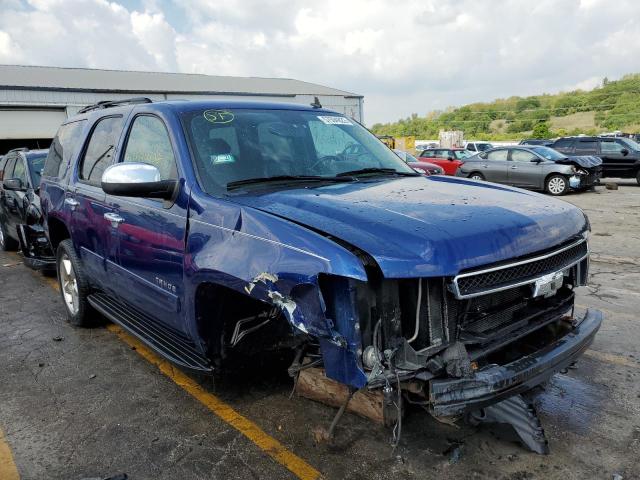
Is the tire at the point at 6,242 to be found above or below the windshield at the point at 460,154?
below

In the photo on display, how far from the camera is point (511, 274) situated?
2.52m

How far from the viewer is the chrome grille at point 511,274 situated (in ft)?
7.66

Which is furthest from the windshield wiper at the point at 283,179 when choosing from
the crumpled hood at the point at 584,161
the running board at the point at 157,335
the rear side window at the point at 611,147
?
the rear side window at the point at 611,147

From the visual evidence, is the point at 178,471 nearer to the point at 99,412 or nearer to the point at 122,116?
the point at 99,412

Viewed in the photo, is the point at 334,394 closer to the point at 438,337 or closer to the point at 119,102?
the point at 438,337

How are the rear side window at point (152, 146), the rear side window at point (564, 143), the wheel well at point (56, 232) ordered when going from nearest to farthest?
the rear side window at point (152, 146) → the wheel well at point (56, 232) → the rear side window at point (564, 143)

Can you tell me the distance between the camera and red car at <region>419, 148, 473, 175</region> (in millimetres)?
21906

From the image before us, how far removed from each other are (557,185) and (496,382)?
15.2 metres

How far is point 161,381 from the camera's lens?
13.0 feet

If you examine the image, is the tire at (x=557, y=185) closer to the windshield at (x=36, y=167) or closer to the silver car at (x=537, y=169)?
the silver car at (x=537, y=169)

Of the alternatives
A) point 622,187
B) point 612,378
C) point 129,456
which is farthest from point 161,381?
point 622,187

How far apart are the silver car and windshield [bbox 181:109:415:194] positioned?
44.3 ft

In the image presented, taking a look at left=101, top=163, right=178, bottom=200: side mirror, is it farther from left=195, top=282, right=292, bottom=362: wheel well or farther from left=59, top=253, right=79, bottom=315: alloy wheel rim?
left=59, top=253, right=79, bottom=315: alloy wheel rim

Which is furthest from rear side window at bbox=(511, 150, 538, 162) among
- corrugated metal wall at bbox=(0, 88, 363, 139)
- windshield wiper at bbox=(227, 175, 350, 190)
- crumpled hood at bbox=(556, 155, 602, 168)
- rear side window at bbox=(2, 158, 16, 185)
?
windshield wiper at bbox=(227, 175, 350, 190)
